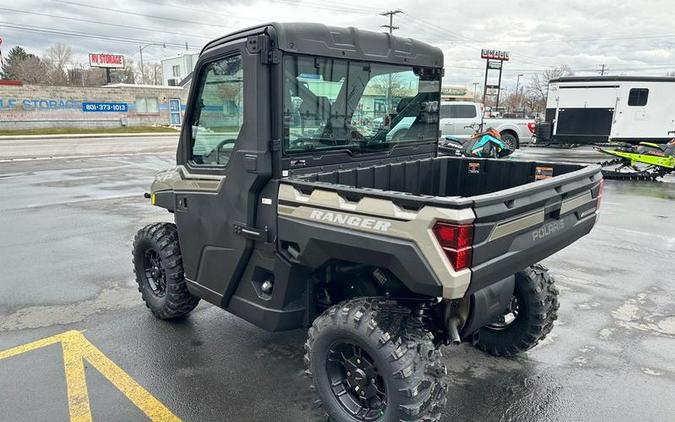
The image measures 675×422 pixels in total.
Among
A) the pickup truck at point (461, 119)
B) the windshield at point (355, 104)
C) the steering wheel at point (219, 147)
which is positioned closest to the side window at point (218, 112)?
the steering wheel at point (219, 147)

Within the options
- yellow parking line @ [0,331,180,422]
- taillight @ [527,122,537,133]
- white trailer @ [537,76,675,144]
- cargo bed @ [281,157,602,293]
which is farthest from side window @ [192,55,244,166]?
white trailer @ [537,76,675,144]

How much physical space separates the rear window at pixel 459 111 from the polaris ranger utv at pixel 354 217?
51.8 ft

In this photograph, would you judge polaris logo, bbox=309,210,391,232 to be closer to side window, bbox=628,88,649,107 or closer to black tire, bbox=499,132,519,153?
black tire, bbox=499,132,519,153

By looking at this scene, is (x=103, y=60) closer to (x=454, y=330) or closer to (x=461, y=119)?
(x=461, y=119)

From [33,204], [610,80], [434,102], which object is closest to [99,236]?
[33,204]

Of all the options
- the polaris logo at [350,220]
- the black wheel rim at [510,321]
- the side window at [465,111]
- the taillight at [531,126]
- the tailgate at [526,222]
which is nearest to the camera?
the tailgate at [526,222]

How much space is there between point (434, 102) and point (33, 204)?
354 inches

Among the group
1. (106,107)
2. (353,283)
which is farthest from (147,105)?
(353,283)

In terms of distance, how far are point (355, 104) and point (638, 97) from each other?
19998mm

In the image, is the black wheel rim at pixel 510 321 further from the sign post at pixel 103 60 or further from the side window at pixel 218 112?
the sign post at pixel 103 60

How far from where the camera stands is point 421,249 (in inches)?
90.9

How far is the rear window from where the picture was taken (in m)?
19.3

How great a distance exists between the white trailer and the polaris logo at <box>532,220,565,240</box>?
19.4 m

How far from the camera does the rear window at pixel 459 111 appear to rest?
63.3 ft
